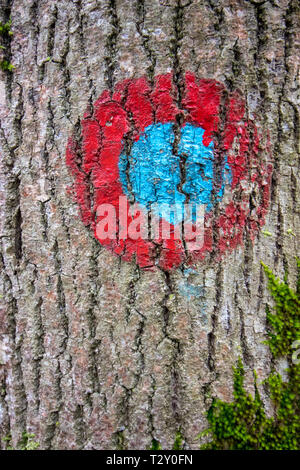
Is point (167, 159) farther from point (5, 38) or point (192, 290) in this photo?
point (5, 38)

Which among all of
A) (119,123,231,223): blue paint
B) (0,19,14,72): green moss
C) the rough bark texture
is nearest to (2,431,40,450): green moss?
the rough bark texture

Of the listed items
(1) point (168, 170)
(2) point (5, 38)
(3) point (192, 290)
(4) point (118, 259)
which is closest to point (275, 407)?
(3) point (192, 290)

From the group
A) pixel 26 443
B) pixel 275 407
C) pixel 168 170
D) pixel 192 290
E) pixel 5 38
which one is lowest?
pixel 26 443

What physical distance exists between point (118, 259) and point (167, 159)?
378 millimetres

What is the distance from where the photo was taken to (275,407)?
113 cm

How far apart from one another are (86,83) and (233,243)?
0.74 m

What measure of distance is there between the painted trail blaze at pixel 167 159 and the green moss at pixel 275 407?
31 centimetres

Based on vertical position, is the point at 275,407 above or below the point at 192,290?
below

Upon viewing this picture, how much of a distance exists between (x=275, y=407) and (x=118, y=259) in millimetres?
768

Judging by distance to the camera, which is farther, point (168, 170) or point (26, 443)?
point (26, 443)

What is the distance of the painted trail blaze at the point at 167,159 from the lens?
3.44 ft

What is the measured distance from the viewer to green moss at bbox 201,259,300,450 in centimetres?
111
